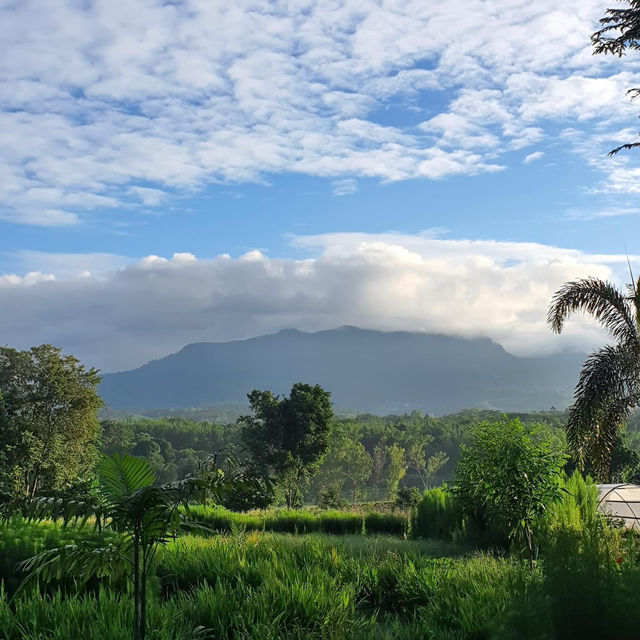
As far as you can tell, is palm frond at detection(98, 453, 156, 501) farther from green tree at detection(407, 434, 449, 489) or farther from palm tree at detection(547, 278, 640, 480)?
green tree at detection(407, 434, 449, 489)

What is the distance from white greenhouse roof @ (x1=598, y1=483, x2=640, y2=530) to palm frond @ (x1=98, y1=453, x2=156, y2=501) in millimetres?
19314

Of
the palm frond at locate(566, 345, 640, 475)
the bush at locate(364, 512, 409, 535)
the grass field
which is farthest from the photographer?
the bush at locate(364, 512, 409, 535)

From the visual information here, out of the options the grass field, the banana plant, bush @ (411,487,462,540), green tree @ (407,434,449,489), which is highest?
the banana plant

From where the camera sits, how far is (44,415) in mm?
35969

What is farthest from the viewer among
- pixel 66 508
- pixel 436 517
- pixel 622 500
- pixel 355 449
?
pixel 355 449

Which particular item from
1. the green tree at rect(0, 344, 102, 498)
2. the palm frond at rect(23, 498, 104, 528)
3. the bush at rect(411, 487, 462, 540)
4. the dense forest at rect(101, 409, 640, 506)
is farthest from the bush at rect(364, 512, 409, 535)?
the dense forest at rect(101, 409, 640, 506)

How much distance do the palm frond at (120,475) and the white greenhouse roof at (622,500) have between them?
19314mm

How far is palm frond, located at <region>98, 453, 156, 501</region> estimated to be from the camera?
578 centimetres

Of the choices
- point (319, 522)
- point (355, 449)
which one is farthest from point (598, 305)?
point (355, 449)

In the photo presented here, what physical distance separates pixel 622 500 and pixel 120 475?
21.2 meters

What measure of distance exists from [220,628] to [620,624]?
159 inches

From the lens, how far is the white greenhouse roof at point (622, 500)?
69.6 feet

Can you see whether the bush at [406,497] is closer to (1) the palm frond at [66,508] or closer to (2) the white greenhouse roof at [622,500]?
(2) the white greenhouse roof at [622,500]

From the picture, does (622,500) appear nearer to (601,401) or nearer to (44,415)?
(601,401)
